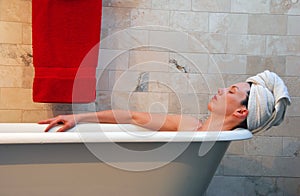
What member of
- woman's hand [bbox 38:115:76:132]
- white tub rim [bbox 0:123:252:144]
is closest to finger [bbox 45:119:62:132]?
woman's hand [bbox 38:115:76:132]

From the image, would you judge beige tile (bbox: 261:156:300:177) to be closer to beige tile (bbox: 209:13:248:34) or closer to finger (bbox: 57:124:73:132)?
beige tile (bbox: 209:13:248:34)

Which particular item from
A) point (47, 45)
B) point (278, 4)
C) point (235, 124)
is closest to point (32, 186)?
point (47, 45)

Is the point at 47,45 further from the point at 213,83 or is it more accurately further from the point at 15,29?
the point at 213,83

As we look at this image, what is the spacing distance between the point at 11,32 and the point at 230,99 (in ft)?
4.09

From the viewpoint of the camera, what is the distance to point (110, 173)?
4.41 feet

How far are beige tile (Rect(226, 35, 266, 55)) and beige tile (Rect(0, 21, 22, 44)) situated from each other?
3.95 feet

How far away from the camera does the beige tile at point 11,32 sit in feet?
6.32

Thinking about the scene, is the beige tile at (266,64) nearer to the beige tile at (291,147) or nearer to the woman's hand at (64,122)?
the beige tile at (291,147)

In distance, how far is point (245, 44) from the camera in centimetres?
208

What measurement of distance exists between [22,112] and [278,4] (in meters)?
1.63

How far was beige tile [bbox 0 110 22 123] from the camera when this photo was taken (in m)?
1.96

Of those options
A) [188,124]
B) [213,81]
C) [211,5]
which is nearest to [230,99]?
[188,124]

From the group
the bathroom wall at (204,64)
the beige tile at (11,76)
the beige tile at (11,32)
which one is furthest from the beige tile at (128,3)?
the beige tile at (11,76)

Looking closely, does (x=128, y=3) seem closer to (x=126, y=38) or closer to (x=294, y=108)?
(x=126, y=38)
